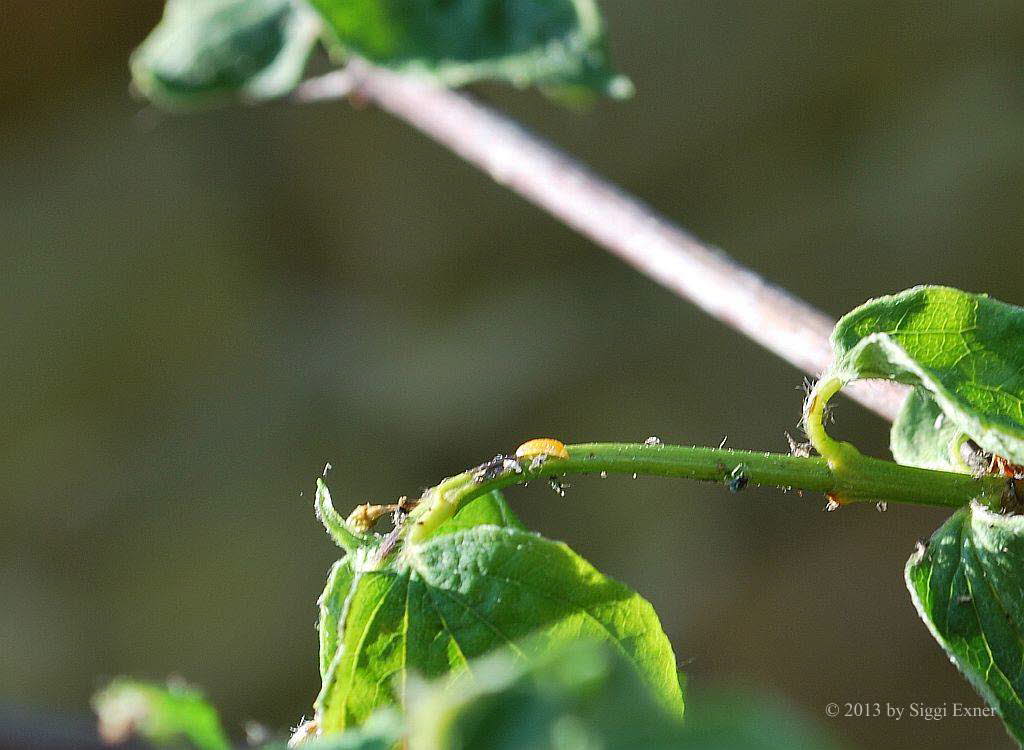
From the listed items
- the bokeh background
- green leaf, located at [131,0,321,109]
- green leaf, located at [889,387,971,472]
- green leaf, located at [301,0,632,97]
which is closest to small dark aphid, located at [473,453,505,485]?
green leaf, located at [889,387,971,472]

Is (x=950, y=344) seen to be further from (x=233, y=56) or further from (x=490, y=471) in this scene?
(x=233, y=56)

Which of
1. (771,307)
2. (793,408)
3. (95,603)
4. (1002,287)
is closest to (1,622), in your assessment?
(95,603)

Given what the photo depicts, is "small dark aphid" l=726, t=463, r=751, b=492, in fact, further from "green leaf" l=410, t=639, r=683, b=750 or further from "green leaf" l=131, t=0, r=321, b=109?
"green leaf" l=131, t=0, r=321, b=109

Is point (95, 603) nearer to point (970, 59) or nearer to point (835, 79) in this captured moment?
point (835, 79)

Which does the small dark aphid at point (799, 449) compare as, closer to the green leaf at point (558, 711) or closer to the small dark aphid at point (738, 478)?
the small dark aphid at point (738, 478)

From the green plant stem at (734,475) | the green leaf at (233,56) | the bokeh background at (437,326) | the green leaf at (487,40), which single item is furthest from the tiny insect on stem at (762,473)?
the bokeh background at (437,326)
